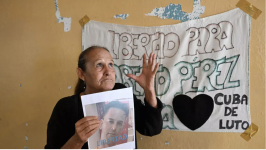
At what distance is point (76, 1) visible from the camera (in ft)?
4.03

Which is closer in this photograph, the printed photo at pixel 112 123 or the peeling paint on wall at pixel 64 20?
the printed photo at pixel 112 123

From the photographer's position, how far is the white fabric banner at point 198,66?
0.94 metres

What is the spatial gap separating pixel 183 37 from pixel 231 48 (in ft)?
0.91

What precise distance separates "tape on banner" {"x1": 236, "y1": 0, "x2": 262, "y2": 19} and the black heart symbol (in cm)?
52

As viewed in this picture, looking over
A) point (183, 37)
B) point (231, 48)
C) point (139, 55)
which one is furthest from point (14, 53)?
point (231, 48)

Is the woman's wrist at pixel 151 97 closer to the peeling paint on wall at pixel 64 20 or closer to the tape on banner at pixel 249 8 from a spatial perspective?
→ the tape on banner at pixel 249 8

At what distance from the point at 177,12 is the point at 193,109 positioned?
2.03ft

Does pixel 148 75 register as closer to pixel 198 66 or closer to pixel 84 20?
pixel 198 66

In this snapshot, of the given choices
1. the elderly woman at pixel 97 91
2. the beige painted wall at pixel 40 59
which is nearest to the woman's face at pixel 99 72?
the elderly woman at pixel 97 91

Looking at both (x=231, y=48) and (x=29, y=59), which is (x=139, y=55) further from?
(x=29, y=59)

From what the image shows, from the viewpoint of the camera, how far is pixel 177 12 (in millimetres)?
1048

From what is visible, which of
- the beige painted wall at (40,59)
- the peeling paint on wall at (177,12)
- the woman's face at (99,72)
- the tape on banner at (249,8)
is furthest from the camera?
the beige painted wall at (40,59)

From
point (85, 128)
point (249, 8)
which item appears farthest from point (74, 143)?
point (249, 8)

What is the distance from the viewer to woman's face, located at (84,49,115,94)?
2.62 feet
